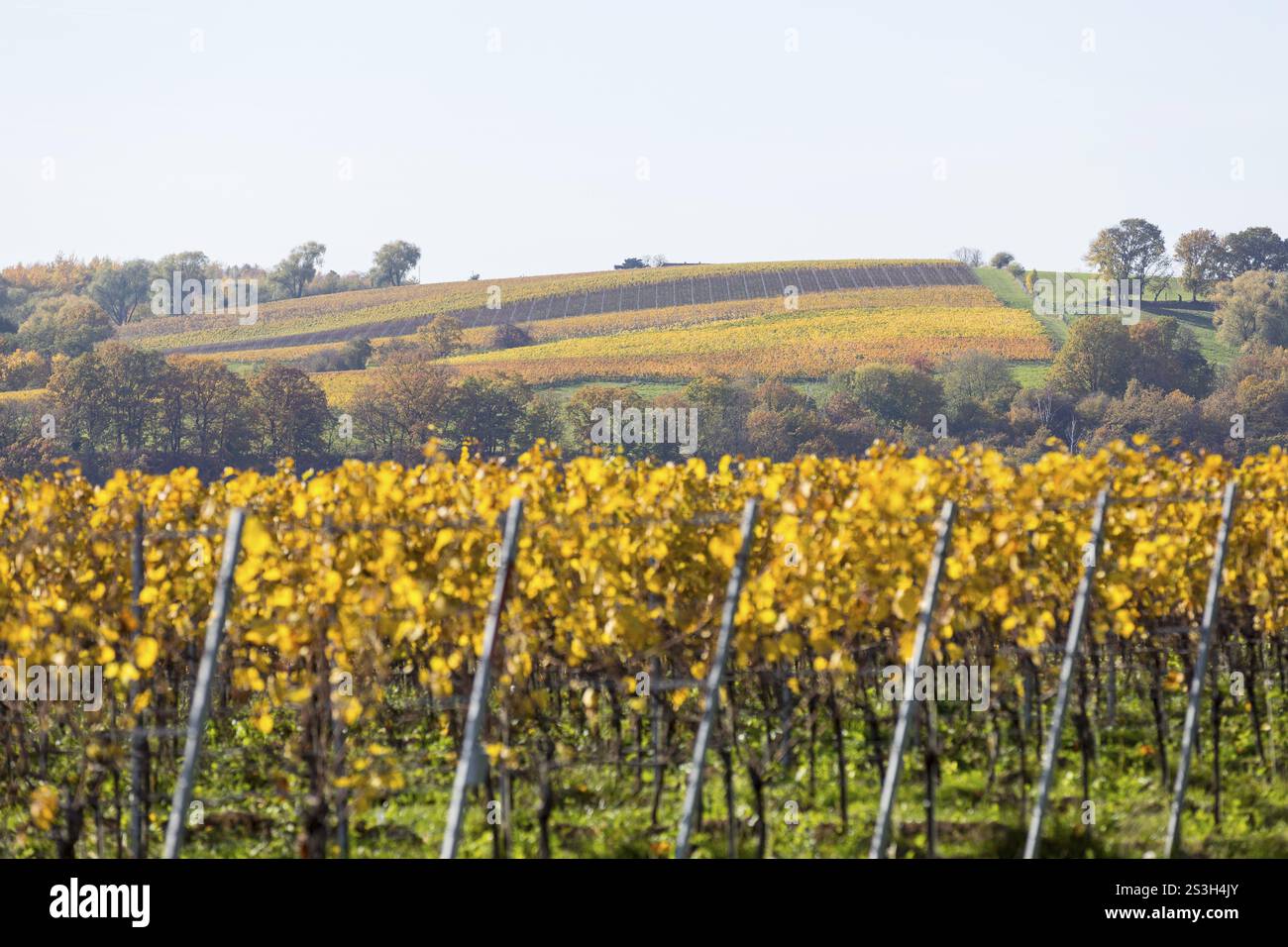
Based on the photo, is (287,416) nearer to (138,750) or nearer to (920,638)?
(138,750)

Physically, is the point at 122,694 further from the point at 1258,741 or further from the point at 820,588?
the point at 1258,741

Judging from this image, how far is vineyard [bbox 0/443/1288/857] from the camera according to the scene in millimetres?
6957

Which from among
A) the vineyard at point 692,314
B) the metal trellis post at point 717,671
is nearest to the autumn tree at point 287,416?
the vineyard at point 692,314

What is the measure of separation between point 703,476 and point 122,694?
4091mm

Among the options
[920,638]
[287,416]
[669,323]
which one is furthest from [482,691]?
[669,323]

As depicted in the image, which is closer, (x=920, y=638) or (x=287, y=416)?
(x=920, y=638)

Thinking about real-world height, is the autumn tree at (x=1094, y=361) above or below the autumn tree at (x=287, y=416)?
above

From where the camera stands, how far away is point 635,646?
24.1 feet

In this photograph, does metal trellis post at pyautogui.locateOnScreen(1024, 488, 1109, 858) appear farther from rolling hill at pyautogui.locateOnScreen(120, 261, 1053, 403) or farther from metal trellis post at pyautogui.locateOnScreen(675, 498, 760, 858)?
rolling hill at pyautogui.locateOnScreen(120, 261, 1053, 403)

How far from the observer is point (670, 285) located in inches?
4670

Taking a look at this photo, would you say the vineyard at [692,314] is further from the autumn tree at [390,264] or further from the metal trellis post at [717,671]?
the metal trellis post at [717,671]

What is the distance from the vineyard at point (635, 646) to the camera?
6.96 m

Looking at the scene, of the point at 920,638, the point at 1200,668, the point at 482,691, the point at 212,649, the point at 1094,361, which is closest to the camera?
the point at 212,649

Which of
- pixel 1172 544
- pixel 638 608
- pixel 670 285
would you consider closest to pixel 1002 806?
pixel 1172 544
